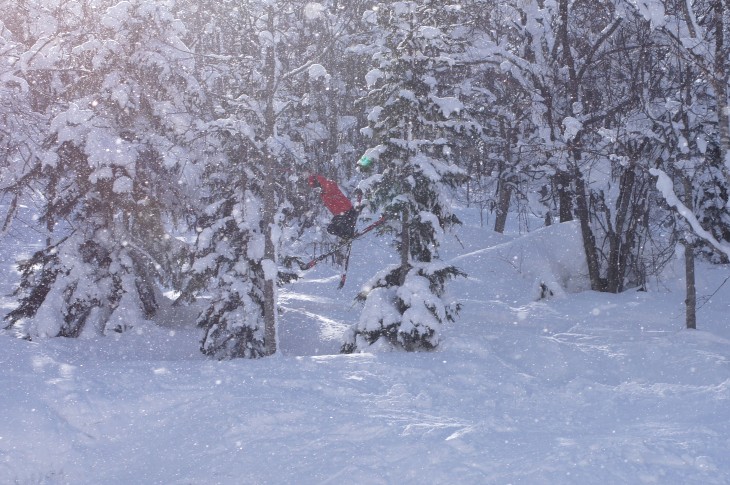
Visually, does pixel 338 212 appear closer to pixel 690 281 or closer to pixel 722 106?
pixel 690 281

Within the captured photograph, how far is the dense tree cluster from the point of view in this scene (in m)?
11.5

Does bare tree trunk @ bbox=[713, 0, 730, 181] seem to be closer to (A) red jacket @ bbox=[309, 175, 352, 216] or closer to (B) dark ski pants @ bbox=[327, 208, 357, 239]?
(B) dark ski pants @ bbox=[327, 208, 357, 239]

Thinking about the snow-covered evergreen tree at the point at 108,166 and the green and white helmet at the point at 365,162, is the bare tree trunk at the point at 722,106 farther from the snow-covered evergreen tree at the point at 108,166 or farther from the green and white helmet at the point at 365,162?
the snow-covered evergreen tree at the point at 108,166

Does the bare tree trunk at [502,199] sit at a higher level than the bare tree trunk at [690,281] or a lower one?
higher

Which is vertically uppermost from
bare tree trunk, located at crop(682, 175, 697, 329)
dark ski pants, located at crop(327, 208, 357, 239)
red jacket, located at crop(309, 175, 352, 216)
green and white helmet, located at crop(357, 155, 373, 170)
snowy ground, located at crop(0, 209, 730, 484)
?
green and white helmet, located at crop(357, 155, 373, 170)

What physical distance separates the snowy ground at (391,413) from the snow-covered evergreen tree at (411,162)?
2.94 feet

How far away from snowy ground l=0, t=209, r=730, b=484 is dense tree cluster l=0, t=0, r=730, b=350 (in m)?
1.56

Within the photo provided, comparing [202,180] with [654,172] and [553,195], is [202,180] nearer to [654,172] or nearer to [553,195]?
[654,172]

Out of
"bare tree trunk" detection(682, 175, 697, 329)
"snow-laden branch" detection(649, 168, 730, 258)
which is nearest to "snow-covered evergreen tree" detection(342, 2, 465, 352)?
"snow-laden branch" detection(649, 168, 730, 258)

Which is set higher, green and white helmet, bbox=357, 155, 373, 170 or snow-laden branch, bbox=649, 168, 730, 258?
green and white helmet, bbox=357, 155, 373, 170

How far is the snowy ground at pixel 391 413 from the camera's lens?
6.12 m

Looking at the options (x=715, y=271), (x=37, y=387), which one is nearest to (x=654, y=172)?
(x=37, y=387)

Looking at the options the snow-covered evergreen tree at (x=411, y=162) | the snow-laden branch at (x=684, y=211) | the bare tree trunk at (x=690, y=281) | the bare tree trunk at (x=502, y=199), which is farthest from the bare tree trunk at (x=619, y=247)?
the snow-laden branch at (x=684, y=211)

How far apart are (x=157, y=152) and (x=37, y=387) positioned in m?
6.41
